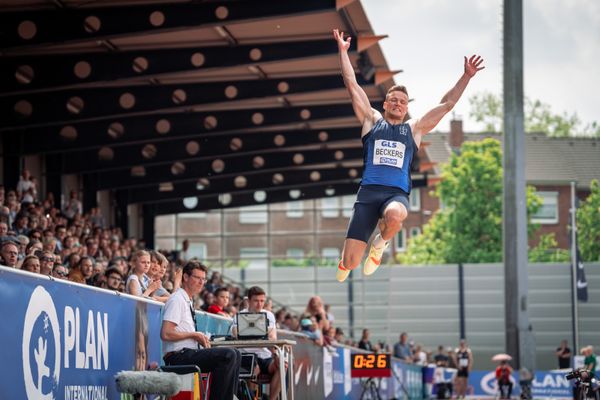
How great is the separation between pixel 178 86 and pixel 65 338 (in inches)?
716

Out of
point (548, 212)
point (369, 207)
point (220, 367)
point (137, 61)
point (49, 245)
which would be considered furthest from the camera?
point (548, 212)

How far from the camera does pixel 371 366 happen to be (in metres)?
23.5

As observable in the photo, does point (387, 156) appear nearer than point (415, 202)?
Yes

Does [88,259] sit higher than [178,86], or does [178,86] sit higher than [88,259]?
[178,86]

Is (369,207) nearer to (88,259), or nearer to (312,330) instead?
(88,259)

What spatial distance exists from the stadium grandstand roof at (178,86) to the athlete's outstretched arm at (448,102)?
989cm

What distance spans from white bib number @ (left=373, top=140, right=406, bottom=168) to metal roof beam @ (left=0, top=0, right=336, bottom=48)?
10240 millimetres

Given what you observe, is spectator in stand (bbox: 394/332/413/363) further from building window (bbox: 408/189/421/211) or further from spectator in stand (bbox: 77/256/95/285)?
building window (bbox: 408/189/421/211)

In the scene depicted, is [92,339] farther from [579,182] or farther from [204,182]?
[579,182]

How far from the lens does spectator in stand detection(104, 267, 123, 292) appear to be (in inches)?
582

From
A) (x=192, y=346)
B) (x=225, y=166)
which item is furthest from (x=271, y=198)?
(x=192, y=346)

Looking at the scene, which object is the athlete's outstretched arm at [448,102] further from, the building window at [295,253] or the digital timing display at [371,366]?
the building window at [295,253]

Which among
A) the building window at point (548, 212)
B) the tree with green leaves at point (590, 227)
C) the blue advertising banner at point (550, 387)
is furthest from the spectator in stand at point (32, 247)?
the building window at point (548, 212)

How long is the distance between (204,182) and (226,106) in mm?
9917
